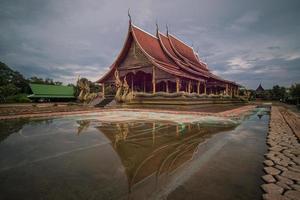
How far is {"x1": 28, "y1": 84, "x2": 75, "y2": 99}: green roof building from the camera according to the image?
31094 millimetres

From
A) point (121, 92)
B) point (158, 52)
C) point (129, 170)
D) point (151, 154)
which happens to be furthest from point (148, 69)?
point (129, 170)

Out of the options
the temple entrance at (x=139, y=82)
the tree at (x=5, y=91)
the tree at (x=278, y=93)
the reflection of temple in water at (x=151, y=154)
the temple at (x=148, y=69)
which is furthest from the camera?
the tree at (x=278, y=93)

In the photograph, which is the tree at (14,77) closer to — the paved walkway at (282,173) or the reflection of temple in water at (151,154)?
the reflection of temple in water at (151,154)

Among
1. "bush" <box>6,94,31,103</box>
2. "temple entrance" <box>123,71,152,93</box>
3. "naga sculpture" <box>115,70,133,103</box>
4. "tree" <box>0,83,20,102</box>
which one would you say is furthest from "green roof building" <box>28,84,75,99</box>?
"naga sculpture" <box>115,70,133,103</box>

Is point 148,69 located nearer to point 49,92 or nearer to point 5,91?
point 49,92

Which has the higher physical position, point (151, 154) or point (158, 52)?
point (158, 52)

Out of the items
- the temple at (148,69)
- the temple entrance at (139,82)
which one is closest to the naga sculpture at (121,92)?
the temple at (148,69)

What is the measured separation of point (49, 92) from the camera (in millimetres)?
32250

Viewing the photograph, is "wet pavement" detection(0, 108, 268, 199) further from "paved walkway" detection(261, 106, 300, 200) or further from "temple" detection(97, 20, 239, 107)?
"temple" detection(97, 20, 239, 107)

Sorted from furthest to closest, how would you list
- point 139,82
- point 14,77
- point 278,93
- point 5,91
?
1. point 278,93
2. point 14,77
3. point 5,91
4. point 139,82

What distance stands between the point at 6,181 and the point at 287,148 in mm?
4264

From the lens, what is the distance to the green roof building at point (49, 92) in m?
31.1

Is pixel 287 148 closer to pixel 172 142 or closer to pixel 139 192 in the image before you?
pixel 172 142

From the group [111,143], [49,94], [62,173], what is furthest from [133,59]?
[49,94]
